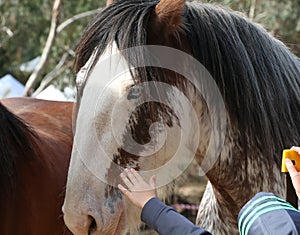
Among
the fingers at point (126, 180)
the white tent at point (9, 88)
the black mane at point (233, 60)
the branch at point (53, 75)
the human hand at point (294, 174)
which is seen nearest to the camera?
the human hand at point (294, 174)

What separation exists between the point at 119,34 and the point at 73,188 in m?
0.55

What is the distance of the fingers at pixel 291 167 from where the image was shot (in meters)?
1.44

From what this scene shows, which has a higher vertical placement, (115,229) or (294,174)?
(294,174)

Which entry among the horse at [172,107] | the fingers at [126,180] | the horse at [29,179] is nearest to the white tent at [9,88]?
the horse at [29,179]

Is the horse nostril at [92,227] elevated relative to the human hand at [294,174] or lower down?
lower down

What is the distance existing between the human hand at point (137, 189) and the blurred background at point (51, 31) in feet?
20.5

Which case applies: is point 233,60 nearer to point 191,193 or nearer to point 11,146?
point 11,146

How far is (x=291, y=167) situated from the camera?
145 centimetres

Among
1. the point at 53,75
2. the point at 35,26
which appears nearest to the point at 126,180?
the point at 53,75

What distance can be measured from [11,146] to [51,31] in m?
6.34

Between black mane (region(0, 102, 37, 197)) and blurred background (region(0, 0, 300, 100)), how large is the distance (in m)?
4.77

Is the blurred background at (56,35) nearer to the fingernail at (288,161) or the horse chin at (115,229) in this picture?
the horse chin at (115,229)

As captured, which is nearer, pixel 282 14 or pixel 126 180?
pixel 126 180

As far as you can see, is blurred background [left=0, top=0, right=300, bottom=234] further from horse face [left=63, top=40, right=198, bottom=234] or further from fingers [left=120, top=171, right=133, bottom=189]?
fingers [left=120, top=171, right=133, bottom=189]
